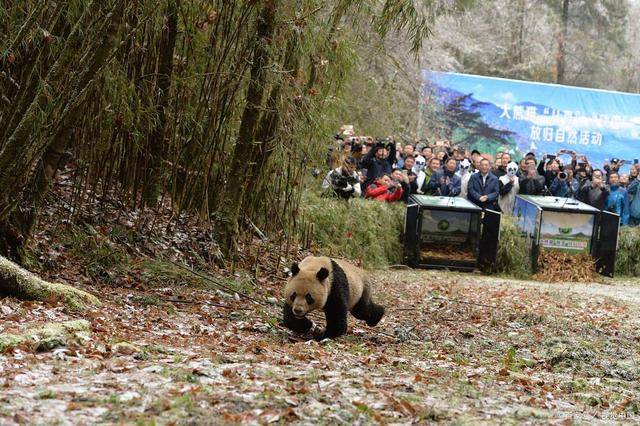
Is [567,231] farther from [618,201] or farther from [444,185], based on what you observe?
[618,201]

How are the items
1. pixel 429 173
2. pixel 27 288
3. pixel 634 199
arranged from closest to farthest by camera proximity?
pixel 27 288 < pixel 429 173 < pixel 634 199

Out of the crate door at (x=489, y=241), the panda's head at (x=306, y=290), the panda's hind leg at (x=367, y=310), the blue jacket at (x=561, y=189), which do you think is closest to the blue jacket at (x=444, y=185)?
the crate door at (x=489, y=241)

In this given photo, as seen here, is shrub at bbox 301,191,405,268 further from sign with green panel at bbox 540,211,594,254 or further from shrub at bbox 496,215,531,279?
sign with green panel at bbox 540,211,594,254

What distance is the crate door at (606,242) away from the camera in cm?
1825

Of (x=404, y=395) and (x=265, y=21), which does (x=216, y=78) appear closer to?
(x=265, y=21)

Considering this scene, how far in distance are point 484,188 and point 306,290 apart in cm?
1083

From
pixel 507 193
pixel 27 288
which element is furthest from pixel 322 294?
pixel 507 193

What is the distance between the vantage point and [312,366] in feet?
22.0

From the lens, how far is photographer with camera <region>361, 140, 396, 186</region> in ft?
60.6

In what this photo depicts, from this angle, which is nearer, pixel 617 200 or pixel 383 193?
pixel 383 193

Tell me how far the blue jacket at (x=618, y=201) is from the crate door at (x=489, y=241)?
3.73 m

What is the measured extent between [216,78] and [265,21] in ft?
2.95

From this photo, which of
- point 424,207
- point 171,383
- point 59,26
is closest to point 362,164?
point 424,207

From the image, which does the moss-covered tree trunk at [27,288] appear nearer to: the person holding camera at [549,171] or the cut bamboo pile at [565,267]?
the cut bamboo pile at [565,267]
